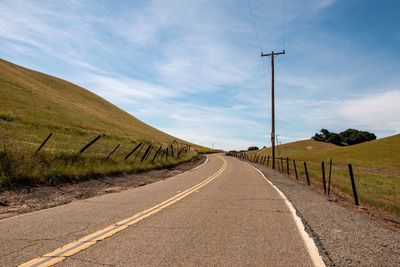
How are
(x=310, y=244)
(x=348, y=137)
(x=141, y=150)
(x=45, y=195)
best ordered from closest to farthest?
(x=310, y=244)
(x=45, y=195)
(x=141, y=150)
(x=348, y=137)

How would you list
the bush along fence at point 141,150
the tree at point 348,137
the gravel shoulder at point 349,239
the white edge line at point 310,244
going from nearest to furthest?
the white edge line at point 310,244
the gravel shoulder at point 349,239
the bush along fence at point 141,150
the tree at point 348,137

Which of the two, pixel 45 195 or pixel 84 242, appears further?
pixel 45 195

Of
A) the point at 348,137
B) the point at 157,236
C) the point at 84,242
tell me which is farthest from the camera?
the point at 348,137

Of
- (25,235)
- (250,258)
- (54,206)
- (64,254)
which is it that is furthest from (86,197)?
(250,258)

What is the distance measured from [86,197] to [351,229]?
8563 mm

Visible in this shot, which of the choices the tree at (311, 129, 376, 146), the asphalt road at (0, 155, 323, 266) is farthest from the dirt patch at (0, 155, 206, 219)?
the tree at (311, 129, 376, 146)

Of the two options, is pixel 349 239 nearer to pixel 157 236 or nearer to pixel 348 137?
pixel 157 236

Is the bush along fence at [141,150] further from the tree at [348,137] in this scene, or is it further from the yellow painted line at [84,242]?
the tree at [348,137]

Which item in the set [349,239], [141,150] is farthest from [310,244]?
[141,150]

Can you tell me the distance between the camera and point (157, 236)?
6.55m

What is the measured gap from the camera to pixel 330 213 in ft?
31.1

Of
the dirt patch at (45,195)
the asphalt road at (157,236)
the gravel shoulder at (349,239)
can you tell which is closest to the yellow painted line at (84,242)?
the asphalt road at (157,236)

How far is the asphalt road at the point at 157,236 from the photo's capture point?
5211 mm

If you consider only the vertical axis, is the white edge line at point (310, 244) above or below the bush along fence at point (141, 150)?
below
